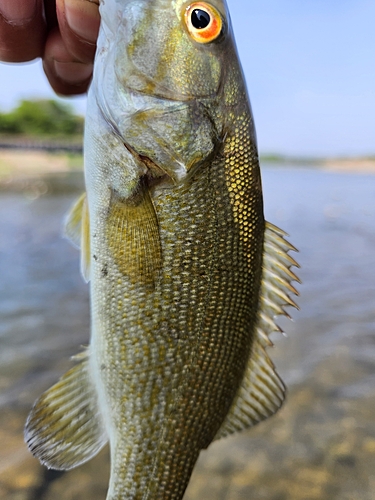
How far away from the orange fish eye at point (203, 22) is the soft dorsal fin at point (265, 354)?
0.72 meters

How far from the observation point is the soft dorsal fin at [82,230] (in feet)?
4.83

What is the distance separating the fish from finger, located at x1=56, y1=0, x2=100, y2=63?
179 mm

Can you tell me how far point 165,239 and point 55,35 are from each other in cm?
119

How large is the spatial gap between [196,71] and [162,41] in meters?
0.15

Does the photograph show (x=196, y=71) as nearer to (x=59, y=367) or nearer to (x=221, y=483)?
(x=221, y=483)

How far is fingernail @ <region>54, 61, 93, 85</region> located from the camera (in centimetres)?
181

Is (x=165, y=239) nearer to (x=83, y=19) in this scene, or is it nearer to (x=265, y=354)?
(x=265, y=354)

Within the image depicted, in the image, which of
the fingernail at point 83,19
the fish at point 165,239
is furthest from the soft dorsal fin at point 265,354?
the fingernail at point 83,19

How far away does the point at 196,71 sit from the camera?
1.30 metres

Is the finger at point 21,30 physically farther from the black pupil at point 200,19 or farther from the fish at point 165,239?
the black pupil at point 200,19

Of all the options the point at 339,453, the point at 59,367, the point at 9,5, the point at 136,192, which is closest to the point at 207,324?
the point at 136,192

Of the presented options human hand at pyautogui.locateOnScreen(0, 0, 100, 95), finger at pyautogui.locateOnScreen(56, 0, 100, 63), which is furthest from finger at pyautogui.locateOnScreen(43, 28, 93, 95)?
finger at pyautogui.locateOnScreen(56, 0, 100, 63)

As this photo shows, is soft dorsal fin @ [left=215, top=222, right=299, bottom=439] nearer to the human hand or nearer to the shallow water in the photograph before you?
the human hand

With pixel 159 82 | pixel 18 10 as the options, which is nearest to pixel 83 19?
pixel 18 10
